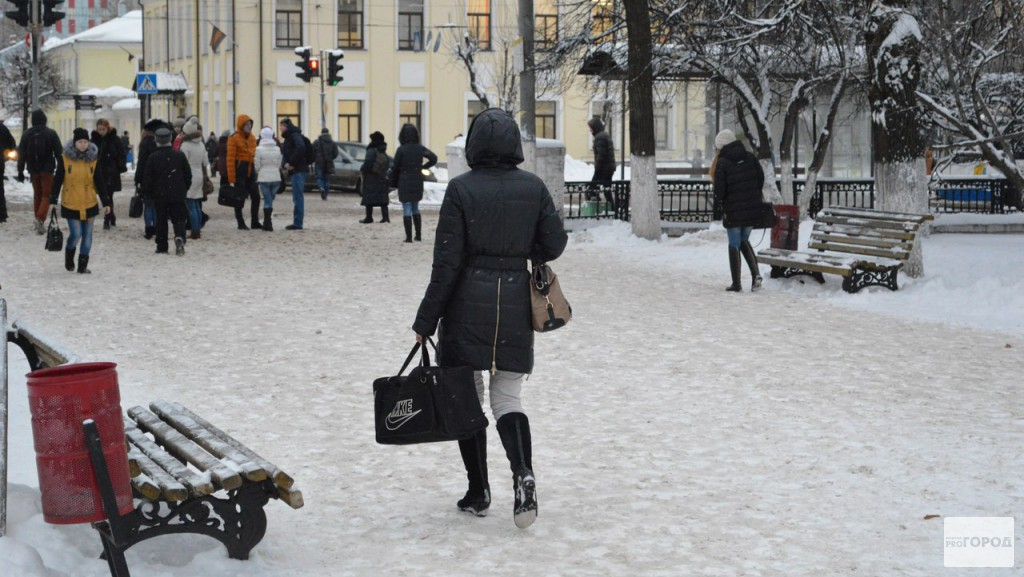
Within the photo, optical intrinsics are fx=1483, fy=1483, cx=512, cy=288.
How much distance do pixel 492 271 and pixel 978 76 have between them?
12.3 meters

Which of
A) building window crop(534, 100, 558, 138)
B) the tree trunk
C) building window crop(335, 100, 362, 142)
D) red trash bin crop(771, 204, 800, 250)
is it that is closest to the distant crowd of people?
the tree trunk

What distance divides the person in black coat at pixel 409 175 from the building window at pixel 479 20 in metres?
32.4

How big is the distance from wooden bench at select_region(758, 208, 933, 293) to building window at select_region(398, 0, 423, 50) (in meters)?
40.1

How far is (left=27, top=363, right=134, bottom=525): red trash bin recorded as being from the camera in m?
4.96

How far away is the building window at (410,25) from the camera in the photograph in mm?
54656

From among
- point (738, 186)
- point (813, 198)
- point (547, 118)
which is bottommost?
point (813, 198)

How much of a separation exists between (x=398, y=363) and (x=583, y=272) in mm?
7221

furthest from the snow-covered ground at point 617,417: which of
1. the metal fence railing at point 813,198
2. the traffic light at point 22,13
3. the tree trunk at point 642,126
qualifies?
the metal fence railing at point 813,198

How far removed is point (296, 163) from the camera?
24.8m

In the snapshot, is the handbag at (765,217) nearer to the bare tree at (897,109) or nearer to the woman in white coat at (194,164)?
the bare tree at (897,109)

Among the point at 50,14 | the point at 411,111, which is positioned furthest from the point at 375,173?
the point at 411,111

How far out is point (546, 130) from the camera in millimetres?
56594

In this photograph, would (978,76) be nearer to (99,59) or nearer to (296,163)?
(296,163)

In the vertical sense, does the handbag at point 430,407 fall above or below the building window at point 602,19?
below
